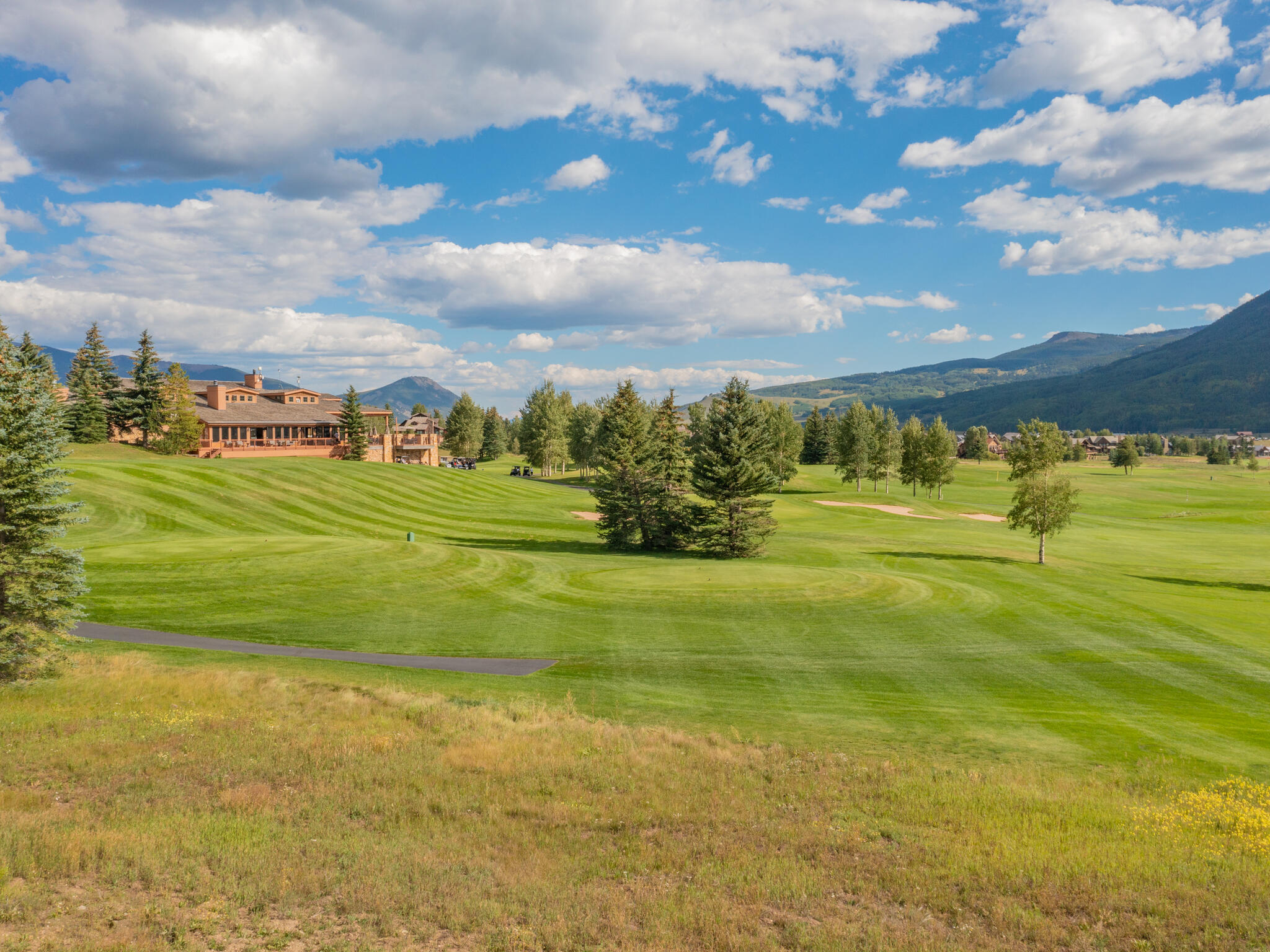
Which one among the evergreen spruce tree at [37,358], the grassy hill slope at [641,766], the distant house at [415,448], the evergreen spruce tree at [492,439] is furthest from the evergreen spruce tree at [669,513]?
the evergreen spruce tree at [492,439]

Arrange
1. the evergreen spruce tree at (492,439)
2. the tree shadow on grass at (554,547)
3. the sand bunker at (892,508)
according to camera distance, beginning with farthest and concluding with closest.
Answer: the evergreen spruce tree at (492,439) → the sand bunker at (892,508) → the tree shadow on grass at (554,547)

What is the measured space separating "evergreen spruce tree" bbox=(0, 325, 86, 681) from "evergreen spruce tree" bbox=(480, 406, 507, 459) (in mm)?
140622

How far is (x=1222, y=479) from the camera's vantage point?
12425 cm

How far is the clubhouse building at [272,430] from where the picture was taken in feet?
280

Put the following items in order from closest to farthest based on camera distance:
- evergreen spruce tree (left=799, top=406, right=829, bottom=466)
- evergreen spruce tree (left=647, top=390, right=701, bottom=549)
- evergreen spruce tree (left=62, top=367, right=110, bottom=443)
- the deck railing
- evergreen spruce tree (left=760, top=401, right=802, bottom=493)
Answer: evergreen spruce tree (left=647, top=390, right=701, bottom=549), evergreen spruce tree (left=62, top=367, right=110, bottom=443), the deck railing, evergreen spruce tree (left=760, top=401, right=802, bottom=493), evergreen spruce tree (left=799, top=406, right=829, bottom=466)

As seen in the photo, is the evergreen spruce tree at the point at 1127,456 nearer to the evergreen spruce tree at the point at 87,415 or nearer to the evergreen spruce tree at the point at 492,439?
the evergreen spruce tree at the point at 492,439

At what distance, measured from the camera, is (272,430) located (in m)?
90.1

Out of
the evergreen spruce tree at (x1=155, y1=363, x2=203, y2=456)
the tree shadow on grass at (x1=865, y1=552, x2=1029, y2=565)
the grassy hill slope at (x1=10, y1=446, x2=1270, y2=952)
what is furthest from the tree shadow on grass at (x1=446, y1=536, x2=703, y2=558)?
the evergreen spruce tree at (x1=155, y1=363, x2=203, y2=456)

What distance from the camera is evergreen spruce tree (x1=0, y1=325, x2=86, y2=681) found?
16953 mm

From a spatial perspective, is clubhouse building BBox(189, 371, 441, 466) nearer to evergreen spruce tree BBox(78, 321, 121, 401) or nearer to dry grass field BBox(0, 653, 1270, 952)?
evergreen spruce tree BBox(78, 321, 121, 401)

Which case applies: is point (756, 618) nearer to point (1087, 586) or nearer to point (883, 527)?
point (1087, 586)

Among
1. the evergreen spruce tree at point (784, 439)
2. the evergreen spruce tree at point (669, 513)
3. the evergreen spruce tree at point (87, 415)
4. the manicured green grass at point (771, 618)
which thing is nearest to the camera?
the manicured green grass at point (771, 618)

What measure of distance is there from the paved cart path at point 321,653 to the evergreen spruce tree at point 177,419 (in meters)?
62.3

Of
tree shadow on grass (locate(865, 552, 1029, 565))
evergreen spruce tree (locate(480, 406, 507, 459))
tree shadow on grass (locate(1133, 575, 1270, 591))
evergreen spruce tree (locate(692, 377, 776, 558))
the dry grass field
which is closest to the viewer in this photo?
the dry grass field
